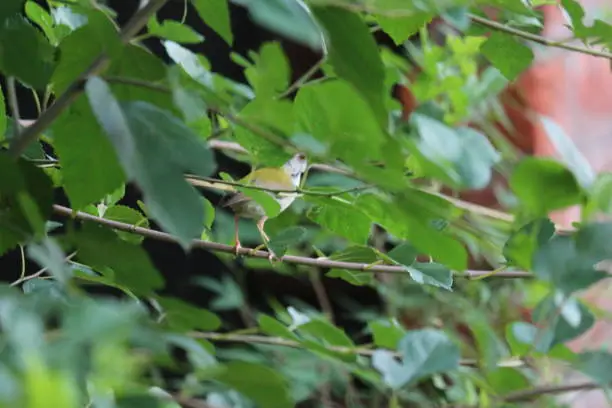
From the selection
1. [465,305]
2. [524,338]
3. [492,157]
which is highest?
[492,157]

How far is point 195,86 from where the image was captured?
10.9 inches

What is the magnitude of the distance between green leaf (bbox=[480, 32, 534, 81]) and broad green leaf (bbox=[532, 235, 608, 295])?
0.17 meters

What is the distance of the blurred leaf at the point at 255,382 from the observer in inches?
10.6

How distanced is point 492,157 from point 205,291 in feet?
3.18

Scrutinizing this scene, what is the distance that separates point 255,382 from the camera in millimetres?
272

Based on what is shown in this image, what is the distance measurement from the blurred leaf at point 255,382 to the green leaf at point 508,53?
257 mm

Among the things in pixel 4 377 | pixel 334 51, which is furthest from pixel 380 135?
pixel 4 377

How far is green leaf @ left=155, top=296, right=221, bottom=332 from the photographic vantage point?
364 mm

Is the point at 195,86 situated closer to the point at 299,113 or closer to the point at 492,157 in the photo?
the point at 299,113

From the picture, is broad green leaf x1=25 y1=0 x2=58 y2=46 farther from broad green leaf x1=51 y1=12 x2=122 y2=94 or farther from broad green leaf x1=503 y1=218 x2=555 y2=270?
broad green leaf x1=503 y1=218 x2=555 y2=270

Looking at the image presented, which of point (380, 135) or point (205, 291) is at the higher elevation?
point (380, 135)

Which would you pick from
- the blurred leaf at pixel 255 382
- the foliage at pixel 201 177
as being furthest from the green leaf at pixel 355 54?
the blurred leaf at pixel 255 382

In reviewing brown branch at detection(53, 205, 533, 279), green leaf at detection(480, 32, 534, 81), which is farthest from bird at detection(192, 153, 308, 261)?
green leaf at detection(480, 32, 534, 81)

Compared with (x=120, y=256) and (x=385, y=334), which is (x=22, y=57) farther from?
(x=385, y=334)
